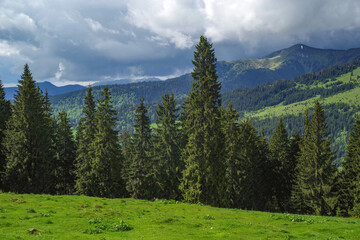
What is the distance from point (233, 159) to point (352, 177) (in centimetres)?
2286

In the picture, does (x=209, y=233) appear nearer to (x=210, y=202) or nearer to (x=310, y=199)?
(x=210, y=202)

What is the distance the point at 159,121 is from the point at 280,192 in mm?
36854

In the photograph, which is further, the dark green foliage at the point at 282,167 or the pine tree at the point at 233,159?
the dark green foliage at the point at 282,167

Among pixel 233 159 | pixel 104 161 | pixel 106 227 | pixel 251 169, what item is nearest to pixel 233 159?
pixel 233 159

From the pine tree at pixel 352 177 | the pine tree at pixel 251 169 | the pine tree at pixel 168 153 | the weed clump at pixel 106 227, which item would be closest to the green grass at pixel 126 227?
the weed clump at pixel 106 227

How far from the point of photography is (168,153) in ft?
162

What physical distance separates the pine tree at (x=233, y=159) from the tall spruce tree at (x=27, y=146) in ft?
113

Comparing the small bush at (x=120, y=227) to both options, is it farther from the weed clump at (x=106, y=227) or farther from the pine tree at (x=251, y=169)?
the pine tree at (x=251, y=169)

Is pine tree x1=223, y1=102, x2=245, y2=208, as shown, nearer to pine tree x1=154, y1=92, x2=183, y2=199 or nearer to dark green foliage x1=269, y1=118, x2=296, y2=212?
pine tree x1=154, y1=92, x2=183, y2=199

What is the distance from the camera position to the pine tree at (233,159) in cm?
5131

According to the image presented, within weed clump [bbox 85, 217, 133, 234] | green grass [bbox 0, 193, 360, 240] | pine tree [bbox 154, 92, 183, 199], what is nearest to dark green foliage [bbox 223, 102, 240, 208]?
pine tree [bbox 154, 92, 183, 199]

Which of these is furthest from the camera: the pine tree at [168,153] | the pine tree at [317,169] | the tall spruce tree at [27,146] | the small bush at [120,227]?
the pine tree at [317,169]

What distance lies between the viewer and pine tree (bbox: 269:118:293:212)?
62.2 meters

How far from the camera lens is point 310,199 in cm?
5097
